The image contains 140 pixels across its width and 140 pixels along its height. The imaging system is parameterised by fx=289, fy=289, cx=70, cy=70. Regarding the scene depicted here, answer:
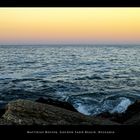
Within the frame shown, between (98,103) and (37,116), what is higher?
(37,116)

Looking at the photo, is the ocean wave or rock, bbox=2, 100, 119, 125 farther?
the ocean wave

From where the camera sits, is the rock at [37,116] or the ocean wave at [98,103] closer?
the rock at [37,116]

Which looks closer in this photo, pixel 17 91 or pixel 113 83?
pixel 17 91

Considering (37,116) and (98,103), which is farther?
(98,103)

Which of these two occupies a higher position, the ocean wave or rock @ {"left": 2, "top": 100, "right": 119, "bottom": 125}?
rock @ {"left": 2, "top": 100, "right": 119, "bottom": 125}

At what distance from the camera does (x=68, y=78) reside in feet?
50.3

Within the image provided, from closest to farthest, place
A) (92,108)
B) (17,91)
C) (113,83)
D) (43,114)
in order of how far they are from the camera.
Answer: (43,114), (92,108), (17,91), (113,83)

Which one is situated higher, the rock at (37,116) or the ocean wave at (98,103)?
the rock at (37,116)
